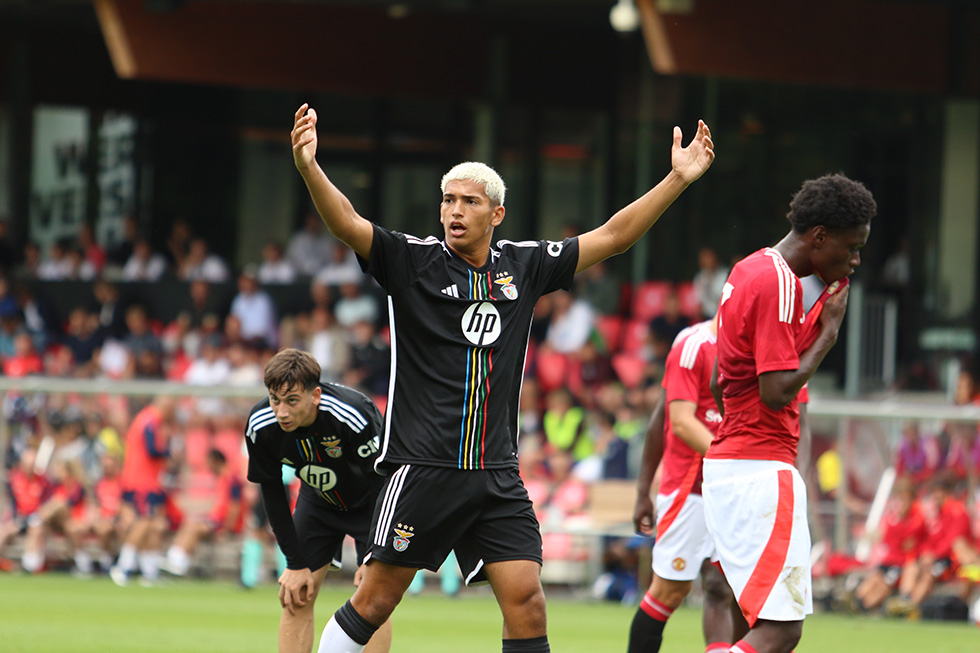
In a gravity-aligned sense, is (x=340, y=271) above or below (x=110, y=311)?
above

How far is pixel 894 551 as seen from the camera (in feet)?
44.3

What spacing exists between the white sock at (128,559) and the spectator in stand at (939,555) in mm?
7403

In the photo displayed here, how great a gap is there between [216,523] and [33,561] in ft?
6.40

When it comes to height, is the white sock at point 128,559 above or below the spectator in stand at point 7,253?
below

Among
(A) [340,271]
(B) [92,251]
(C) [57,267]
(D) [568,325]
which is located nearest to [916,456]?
(D) [568,325]

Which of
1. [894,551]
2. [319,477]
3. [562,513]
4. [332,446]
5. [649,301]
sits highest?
[649,301]

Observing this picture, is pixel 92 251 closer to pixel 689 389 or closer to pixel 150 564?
pixel 150 564

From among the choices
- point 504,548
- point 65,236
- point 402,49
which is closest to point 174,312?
point 65,236

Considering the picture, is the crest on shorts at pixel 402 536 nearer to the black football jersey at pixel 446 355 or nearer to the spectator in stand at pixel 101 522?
the black football jersey at pixel 446 355

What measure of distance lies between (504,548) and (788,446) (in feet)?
4.05

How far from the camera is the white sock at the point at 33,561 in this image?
14.7m

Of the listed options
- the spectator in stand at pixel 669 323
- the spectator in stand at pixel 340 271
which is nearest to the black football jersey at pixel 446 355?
the spectator in stand at pixel 669 323

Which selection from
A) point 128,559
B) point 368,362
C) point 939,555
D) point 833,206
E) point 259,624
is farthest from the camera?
point 368,362

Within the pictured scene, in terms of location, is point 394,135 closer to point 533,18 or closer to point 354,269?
point 533,18
